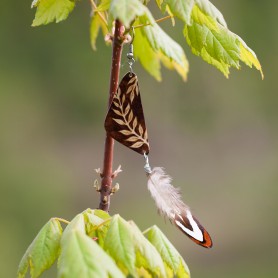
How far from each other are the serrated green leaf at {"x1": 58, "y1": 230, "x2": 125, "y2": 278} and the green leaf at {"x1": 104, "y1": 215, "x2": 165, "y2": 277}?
0.04 meters

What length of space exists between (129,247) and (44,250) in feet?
0.34

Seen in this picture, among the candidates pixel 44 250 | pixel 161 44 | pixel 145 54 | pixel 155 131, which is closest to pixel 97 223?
pixel 44 250

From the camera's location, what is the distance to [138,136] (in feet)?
2.81

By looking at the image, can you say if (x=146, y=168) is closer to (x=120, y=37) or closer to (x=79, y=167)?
(x=120, y=37)

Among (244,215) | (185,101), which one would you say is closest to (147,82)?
(185,101)

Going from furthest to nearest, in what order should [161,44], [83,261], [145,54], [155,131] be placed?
[155,131]
[145,54]
[161,44]
[83,261]

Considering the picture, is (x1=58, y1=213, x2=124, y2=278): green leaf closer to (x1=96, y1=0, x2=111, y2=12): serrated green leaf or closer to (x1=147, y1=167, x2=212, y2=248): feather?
(x1=147, y1=167, x2=212, y2=248): feather

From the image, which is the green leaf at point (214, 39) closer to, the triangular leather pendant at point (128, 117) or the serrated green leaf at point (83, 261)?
the triangular leather pendant at point (128, 117)

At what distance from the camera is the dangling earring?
0.82 metres

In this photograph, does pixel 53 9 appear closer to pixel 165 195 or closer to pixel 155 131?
pixel 165 195

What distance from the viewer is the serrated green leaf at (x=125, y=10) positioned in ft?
2.36

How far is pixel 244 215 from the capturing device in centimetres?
517

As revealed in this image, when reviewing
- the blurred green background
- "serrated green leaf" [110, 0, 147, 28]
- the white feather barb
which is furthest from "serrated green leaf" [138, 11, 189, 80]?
the blurred green background

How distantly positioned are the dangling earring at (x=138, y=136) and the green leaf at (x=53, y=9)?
11cm
